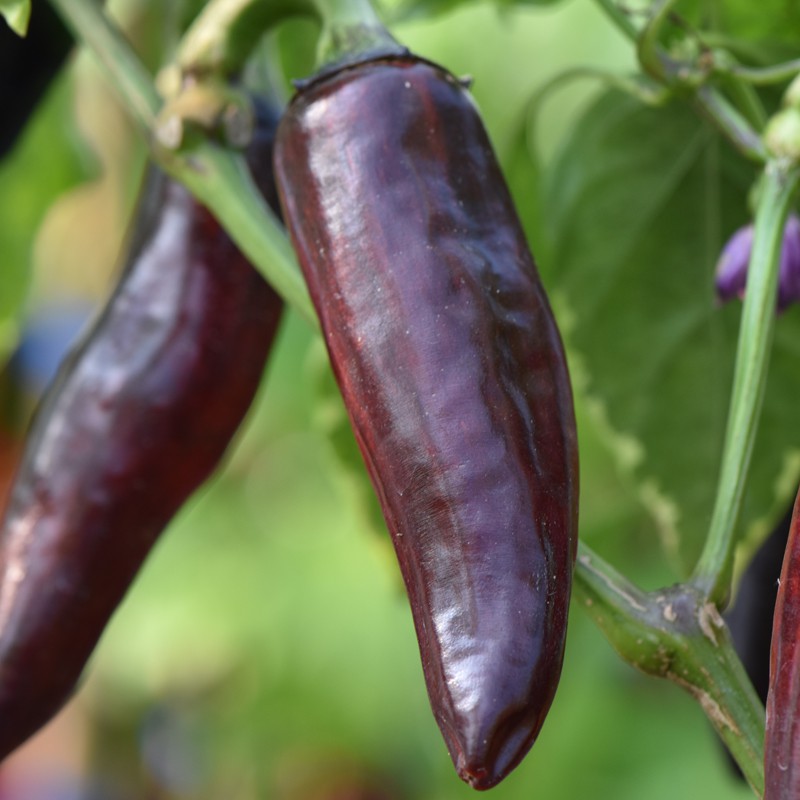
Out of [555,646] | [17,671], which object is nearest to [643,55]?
[555,646]

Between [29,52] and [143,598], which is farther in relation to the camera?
[143,598]

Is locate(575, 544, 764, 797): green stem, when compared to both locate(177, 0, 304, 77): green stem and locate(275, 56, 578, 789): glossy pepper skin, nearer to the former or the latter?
locate(275, 56, 578, 789): glossy pepper skin

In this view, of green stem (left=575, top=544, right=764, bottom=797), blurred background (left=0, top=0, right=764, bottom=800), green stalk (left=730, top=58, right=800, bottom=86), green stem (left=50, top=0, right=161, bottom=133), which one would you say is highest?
green stem (left=50, top=0, right=161, bottom=133)

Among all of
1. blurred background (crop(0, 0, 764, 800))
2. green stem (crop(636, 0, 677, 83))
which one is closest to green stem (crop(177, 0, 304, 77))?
green stem (crop(636, 0, 677, 83))

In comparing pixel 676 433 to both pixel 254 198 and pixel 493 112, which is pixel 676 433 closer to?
pixel 254 198

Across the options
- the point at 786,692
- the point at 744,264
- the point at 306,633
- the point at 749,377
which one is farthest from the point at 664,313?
the point at 306,633

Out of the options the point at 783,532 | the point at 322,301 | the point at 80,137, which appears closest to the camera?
the point at 322,301

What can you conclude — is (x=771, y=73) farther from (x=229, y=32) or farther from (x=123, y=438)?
(x=123, y=438)
